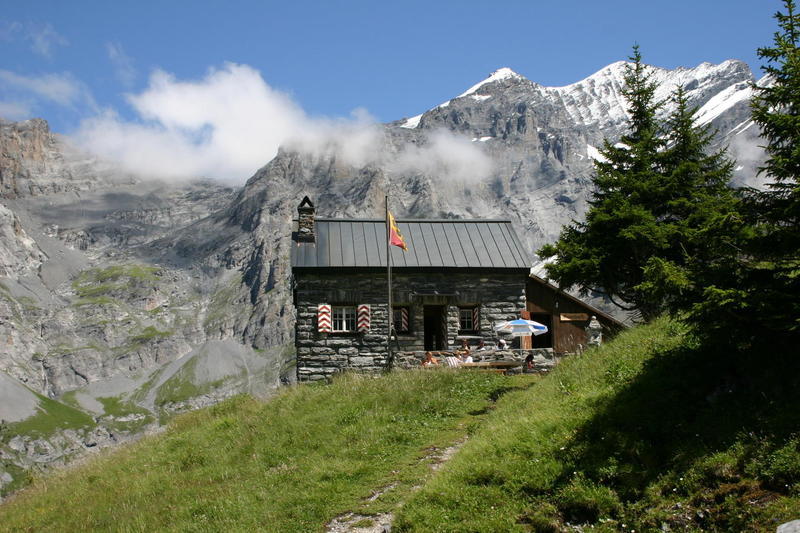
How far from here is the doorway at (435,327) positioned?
26422 millimetres

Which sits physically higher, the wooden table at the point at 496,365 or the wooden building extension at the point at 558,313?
the wooden building extension at the point at 558,313

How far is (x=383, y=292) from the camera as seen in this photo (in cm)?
2594

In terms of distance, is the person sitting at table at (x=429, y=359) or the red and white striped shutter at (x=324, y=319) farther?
the red and white striped shutter at (x=324, y=319)

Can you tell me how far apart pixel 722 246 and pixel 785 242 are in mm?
835

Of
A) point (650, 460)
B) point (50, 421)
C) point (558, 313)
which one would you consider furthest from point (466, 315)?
point (50, 421)

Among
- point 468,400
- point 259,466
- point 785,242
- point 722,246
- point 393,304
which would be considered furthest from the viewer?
point 393,304

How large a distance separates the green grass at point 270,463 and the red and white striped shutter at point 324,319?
21.3 feet

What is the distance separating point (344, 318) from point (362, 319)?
0.73 m

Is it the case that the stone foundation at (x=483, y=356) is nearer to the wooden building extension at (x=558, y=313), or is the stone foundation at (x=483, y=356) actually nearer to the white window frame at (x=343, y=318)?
the white window frame at (x=343, y=318)

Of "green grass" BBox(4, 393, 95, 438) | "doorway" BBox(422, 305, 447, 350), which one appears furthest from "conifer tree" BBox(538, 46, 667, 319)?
"green grass" BBox(4, 393, 95, 438)

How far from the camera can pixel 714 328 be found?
8766mm

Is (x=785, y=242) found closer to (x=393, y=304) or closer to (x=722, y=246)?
(x=722, y=246)

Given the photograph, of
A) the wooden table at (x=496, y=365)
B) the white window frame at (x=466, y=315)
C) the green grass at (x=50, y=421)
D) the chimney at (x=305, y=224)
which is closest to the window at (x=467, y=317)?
the white window frame at (x=466, y=315)

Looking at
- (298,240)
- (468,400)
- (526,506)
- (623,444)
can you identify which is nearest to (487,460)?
(526,506)
